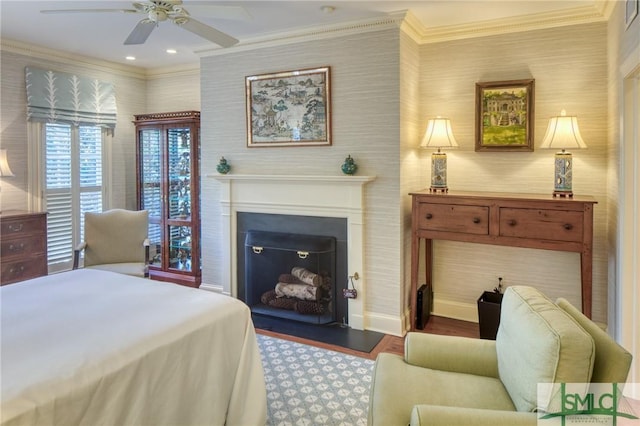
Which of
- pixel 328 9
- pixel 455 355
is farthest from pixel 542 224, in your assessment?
pixel 328 9

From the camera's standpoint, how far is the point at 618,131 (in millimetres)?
2818

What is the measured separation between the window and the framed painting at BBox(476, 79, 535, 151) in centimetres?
424

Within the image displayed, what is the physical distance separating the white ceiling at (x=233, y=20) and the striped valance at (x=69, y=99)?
0.35 m

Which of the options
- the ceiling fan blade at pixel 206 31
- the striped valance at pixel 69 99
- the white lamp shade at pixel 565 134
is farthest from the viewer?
the striped valance at pixel 69 99

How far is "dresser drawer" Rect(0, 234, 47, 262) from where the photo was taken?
3.96 meters

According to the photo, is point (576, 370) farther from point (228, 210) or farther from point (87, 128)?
point (87, 128)

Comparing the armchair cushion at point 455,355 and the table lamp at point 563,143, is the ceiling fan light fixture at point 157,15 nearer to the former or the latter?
the armchair cushion at point 455,355

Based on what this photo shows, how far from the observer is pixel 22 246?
161 inches

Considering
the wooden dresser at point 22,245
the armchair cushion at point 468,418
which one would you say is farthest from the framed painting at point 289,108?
the armchair cushion at point 468,418

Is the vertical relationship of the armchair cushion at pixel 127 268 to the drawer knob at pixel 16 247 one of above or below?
below

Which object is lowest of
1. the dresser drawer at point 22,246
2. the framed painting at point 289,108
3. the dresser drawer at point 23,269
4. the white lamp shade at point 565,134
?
the dresser drawer at point 23,269

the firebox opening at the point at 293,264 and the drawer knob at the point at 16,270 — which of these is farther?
the drawer knob at the point at 16,270

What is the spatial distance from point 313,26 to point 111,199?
332cm

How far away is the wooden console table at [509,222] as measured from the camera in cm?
294
